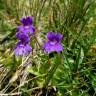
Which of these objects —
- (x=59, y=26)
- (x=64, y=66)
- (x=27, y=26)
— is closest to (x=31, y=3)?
(x=59, y=26)

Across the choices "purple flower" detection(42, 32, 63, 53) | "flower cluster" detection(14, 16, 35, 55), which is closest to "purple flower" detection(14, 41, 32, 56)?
"flower cluster" detection(14, 16, 35, 55)

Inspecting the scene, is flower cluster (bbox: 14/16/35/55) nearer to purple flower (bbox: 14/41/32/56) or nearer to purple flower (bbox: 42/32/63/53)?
purple flower (bbox: 14/41/32/56)

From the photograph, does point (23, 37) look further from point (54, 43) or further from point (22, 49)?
point (54, 43)

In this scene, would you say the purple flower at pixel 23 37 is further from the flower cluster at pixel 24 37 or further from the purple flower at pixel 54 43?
the purple flower at pixel 54 43

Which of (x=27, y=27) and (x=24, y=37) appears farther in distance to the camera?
(x=27, y=27)

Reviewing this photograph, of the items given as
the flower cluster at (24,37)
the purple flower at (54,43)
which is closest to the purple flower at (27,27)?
the flower cluster at (24,37)

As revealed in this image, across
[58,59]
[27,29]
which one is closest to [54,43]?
[58,59]
